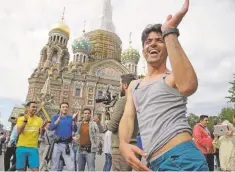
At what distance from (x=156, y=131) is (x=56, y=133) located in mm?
4064

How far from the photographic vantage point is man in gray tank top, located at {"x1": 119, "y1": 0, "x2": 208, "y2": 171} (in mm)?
1333

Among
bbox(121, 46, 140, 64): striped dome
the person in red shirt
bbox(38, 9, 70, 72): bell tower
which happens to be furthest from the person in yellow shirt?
bbox(121, 46, 140, 64): striped dome

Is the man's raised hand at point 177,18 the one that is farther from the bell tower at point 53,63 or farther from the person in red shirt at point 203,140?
the bell tower at point 53,63

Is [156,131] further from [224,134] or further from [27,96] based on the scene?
[27,96]

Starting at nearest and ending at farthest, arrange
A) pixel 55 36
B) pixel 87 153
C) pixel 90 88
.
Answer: pixel 87 153 < pixel 90 88 < pixel 55 36

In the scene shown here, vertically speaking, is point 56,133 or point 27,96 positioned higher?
point 27,96

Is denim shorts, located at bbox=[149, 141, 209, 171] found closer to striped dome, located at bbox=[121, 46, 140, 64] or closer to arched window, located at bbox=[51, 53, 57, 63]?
arched window, located at bbox=[51, 53, 57, 63]

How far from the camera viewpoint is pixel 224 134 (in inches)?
231

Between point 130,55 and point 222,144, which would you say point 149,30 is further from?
point 130,55

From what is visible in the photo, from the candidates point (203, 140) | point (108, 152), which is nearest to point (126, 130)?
point (203, 140)

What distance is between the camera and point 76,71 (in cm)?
3603

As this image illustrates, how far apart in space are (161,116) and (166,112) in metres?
0.04

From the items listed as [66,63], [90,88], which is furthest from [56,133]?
[66,63]

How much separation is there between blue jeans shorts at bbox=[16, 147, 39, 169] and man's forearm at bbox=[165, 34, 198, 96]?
4356mm
